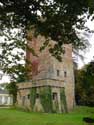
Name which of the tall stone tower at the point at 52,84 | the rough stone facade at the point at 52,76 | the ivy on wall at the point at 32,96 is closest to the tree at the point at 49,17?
the tall stone tower at the point at 52,84

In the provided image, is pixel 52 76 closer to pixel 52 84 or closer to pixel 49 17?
pixel 52 84

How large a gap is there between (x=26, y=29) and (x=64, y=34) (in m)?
1.71

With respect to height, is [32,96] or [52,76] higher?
[52,76]

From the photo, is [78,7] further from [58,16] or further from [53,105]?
[53,105]

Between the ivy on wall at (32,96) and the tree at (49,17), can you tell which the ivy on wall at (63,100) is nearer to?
the ivy on wall at (32,96)

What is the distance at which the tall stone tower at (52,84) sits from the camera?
38250 millimetres

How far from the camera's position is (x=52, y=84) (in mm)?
38688

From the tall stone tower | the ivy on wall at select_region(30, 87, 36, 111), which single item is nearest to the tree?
the tall stone tower

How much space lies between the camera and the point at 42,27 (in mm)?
10047

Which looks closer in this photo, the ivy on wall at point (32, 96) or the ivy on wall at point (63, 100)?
→ the ivy on wall at point (32, 96)

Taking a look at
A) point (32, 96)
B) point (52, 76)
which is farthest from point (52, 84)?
point (52, 76)

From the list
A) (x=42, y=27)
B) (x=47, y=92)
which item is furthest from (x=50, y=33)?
(x=47, y=92)

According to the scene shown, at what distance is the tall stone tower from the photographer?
38250mm

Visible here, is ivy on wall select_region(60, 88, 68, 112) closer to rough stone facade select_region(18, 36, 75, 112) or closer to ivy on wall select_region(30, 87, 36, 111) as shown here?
rough stone facade select_region(18, 36, 75, 112)
